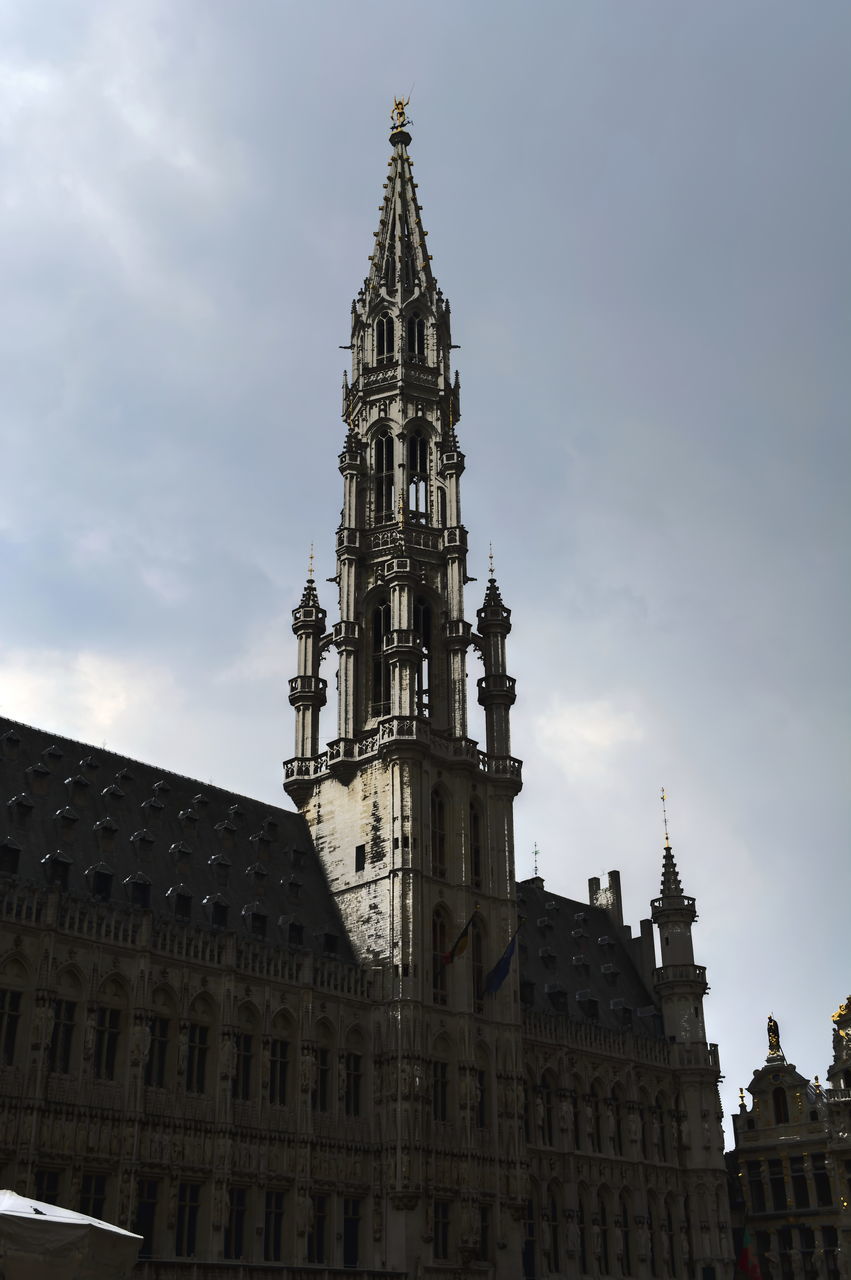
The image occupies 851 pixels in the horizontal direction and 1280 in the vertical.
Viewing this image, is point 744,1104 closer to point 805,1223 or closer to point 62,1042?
point 805,1223

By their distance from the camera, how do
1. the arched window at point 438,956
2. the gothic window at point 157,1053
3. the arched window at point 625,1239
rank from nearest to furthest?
the gothic window at point 157,1053
the arched window at point 438,956
the arched window at point 625,1239

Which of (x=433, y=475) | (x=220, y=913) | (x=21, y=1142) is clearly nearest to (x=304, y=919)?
(x=220, y=913)

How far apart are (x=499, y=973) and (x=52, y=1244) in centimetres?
4574

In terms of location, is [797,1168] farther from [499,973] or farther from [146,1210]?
[146,1210]

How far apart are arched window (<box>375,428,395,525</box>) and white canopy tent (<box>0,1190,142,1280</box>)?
5675 cm

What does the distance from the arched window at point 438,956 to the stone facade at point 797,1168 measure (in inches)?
1180

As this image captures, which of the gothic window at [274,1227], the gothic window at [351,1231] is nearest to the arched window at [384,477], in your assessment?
the gothic window at [351,1231]

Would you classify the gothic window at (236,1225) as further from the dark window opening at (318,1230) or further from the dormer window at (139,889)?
the dormer window at (139,889)

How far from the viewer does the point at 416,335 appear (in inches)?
3287

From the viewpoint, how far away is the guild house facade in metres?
52.3

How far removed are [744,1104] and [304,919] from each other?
38.2 metres

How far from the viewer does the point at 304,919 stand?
212 ft

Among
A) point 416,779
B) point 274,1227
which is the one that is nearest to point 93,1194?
point 274,1227

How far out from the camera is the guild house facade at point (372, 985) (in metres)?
52.3
